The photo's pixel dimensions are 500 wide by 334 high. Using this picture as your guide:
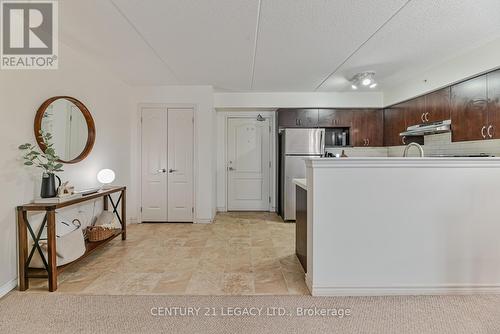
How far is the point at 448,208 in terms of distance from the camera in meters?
2.18

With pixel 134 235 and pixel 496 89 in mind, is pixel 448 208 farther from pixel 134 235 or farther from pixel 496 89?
pixel 134 235

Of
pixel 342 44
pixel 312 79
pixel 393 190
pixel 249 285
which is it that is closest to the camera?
pixel 393 190

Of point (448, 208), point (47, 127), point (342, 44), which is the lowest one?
point (448, 208)

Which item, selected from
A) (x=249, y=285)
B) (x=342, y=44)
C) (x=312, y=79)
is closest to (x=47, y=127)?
(x=249, y=285)

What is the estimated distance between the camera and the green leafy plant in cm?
233

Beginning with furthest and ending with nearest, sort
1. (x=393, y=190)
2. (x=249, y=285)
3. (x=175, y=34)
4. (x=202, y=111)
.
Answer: (x=202, y=111) → (x=175, y=34) → (x=249, y=285) → (x=393, y=190)

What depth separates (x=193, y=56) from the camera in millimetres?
3178

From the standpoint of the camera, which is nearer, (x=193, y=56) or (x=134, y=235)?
(x=193, y=56)

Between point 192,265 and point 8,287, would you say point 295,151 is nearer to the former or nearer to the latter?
point 192,265

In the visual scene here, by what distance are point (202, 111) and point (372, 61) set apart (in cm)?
273

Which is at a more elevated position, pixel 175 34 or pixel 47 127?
pixel 175 34

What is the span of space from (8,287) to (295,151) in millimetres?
4047

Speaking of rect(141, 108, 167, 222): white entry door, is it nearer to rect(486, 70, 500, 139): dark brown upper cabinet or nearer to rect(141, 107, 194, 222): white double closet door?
rect(141, 107, 194, 222): white double closet door

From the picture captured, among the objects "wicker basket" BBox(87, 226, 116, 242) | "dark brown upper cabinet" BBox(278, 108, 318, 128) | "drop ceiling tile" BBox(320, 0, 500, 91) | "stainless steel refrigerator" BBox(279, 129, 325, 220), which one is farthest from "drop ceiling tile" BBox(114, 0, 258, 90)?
"wicker basket" BBox(87, 226, 116, 242)
